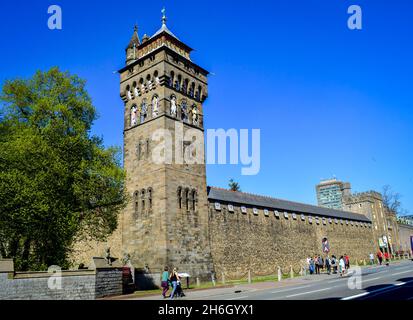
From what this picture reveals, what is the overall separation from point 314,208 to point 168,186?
89.7ft

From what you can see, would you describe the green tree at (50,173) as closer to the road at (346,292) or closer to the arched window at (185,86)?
→ the arched window at (185,86)

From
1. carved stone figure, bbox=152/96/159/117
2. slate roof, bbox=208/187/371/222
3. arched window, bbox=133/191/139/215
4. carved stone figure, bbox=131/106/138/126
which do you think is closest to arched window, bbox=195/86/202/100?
carved stone figure, bbox=152/96/159/117

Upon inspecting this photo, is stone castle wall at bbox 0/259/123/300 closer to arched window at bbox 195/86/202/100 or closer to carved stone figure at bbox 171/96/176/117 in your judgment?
carved stone figure at bbox 171/96/176/117

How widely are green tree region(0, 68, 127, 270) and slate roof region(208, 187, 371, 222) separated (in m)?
9.88

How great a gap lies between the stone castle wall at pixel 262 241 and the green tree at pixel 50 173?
31.4 ft

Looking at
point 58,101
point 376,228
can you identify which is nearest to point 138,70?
point 58,101

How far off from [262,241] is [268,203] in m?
5.02

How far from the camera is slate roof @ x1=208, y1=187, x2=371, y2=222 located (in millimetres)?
30969

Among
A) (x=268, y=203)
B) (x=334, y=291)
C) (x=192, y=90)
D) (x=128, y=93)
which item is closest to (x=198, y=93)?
(x=192, y=90)

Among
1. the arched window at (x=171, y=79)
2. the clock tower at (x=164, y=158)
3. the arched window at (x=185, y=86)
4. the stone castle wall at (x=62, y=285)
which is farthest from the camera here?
the arched window at (x=185, y=86)

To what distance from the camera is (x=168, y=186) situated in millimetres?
25438

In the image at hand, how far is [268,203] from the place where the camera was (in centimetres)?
3700

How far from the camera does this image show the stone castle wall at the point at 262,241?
28.7 metres

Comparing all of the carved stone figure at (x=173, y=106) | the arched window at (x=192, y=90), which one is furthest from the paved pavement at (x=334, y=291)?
the arched window at (x=192, y=90)
